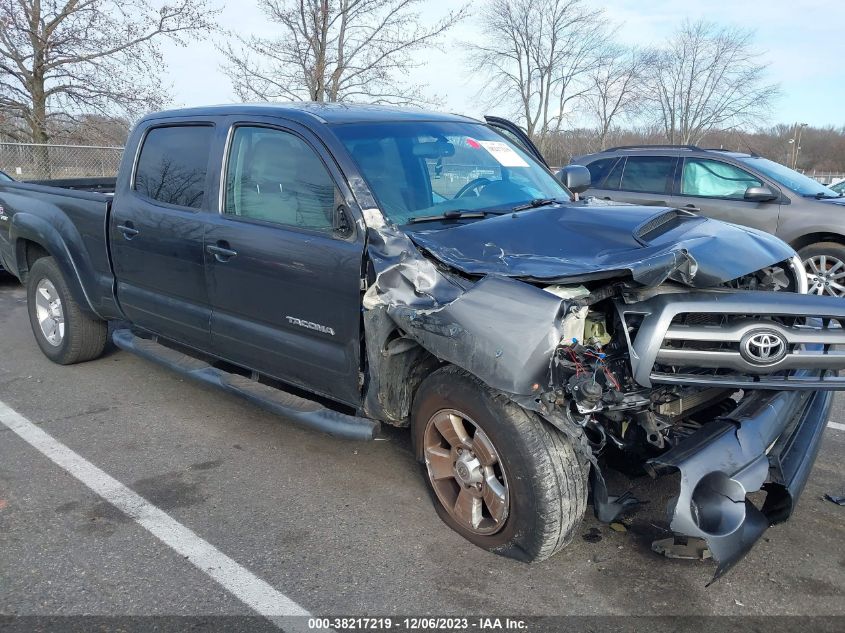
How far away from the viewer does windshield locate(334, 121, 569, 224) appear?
3.48m

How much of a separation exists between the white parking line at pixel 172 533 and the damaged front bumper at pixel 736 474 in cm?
155

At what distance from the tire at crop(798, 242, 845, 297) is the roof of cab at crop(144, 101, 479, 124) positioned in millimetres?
5447

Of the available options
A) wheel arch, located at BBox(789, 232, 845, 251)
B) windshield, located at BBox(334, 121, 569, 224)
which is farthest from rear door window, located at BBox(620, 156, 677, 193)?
windshield, located at BBox(334, 121, 569, 224)

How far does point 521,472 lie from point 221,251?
216 cm

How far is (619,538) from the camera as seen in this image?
3.22 meters

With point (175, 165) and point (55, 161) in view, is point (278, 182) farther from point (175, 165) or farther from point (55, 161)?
point (55, 161)

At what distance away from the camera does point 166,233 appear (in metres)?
4.29

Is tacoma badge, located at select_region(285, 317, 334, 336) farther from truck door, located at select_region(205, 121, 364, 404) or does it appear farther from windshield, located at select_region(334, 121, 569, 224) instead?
windshield, located at select_region(334, 121, 569, 224)

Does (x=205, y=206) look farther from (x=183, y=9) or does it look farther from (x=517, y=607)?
(x=183, y=9)

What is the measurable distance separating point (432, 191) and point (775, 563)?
7.80ft

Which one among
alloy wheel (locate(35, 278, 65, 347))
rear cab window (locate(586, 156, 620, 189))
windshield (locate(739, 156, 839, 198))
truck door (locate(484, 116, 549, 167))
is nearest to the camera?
truck door (locate(484, 116, 549, 167))

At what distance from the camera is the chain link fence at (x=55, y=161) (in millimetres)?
14367

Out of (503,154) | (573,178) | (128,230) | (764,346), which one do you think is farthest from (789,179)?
(128,230)

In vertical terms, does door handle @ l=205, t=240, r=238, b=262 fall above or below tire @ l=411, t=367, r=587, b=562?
above
